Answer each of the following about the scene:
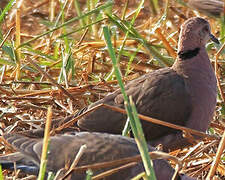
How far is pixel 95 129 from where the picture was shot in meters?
3.84

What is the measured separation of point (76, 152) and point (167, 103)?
884 millimetres

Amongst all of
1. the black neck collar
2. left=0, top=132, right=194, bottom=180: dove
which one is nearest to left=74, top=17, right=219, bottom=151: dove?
the black neck collar

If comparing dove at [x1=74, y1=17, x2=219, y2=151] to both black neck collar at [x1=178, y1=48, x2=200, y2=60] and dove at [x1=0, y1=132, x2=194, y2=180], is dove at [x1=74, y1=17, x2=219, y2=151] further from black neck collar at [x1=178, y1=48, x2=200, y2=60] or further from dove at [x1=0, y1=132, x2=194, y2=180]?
dove at [x1=0, y1=132, x2=194, y2=180]

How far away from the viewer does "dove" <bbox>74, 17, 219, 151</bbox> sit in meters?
3.79

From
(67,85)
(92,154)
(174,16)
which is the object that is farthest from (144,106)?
(174,16)

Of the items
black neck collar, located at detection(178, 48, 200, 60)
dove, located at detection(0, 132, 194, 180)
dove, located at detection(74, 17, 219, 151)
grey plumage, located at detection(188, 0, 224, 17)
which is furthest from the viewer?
grey plumage, located at detection(188, 0, 224, 17)

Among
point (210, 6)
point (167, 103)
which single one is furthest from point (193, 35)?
point (210, 6)

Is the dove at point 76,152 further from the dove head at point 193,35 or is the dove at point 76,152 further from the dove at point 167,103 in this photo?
the dove head at point 193,35

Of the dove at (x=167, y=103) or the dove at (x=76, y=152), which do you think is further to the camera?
the dove at (x=167, y=103)

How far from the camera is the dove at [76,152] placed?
119 inches

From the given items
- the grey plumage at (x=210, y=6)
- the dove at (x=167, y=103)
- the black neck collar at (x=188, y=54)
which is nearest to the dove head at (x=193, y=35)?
the black neck collar at (x=188, y=54)

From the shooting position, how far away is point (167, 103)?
12.6 feet

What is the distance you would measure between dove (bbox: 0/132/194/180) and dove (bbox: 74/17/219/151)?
58 cm

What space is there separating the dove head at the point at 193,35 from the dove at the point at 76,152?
102 cm
